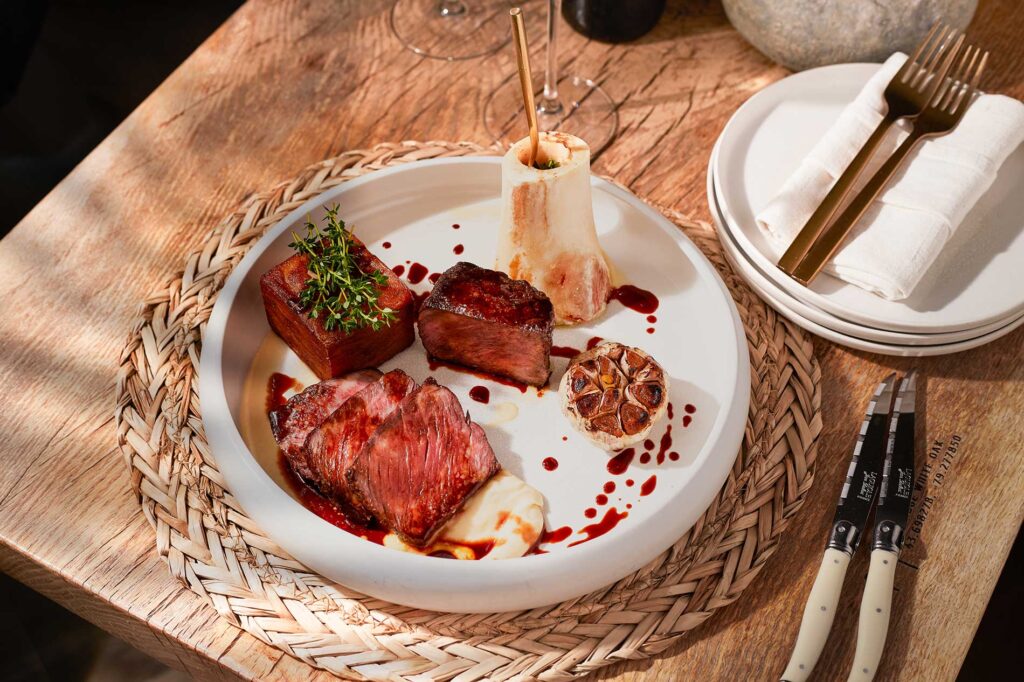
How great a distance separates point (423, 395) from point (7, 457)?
71 cm

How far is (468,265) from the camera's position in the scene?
157 centimetres

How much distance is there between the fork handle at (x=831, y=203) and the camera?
1580 millimetres

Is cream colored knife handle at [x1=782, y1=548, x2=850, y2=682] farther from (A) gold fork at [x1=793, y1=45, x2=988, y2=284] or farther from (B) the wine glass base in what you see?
(B) the wine glass base

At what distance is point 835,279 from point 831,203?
14 cm

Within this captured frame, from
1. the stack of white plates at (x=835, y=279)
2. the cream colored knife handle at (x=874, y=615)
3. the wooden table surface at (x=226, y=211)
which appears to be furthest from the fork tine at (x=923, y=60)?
the cream colored knife handle at (x=874, y=615)

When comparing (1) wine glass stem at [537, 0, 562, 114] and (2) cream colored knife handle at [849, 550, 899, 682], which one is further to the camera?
(1) wine glass stem at [537, 0, 562, 114]

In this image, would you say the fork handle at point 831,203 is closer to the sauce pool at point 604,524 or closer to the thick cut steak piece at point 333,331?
the sauce pool at point 604,524

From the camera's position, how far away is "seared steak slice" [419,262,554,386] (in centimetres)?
148

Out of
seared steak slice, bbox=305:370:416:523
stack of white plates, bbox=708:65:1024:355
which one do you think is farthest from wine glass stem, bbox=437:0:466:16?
seared steak slice, bbox=305:370:416:523

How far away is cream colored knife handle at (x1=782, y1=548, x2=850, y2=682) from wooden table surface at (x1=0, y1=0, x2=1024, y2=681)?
0.06m

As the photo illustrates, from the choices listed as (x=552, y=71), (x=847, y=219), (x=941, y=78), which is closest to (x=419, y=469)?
(x=847, y=219)

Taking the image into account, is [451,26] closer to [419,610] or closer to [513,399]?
[513,399]

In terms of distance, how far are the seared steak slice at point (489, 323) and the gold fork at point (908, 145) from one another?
1.52 ft

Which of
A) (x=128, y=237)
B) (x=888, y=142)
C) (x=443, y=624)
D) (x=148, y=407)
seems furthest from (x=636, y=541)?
(x=128, y=237)
